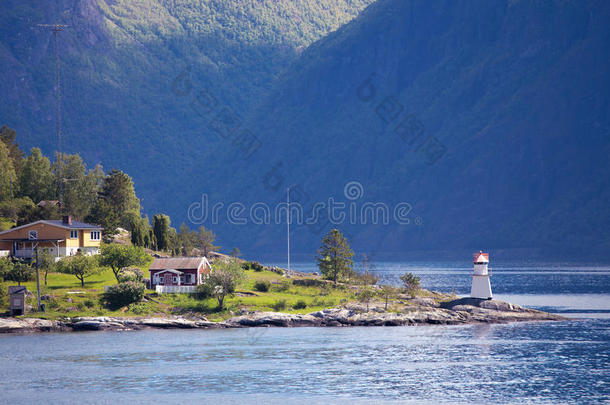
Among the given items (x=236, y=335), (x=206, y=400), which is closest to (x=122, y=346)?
(x=236, y=335)

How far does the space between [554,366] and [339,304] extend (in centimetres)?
3835

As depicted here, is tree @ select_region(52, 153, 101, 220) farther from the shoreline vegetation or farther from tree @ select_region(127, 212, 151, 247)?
the shoreline vegetation

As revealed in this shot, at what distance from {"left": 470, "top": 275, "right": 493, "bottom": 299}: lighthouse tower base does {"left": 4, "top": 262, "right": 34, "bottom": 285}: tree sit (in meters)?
59.1

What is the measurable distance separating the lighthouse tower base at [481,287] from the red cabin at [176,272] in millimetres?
36689

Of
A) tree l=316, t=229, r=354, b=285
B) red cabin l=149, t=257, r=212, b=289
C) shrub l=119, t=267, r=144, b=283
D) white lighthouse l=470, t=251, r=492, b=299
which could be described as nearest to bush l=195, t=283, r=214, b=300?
red cabin l=149, t=257, r=212, b=289

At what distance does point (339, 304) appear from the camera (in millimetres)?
118500

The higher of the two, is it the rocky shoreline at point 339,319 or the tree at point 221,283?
the tree at point 221,283

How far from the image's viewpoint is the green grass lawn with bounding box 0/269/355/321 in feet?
360

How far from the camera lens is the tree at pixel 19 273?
118 m

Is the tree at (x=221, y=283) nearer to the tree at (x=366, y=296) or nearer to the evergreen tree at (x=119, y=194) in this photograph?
the tree at (x=366, y=296)

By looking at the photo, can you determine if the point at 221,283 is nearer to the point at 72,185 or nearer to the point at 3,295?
the point at 3,295

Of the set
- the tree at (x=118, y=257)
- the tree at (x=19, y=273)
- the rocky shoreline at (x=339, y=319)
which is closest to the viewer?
the rocky shoreline at (x=339, y=319)

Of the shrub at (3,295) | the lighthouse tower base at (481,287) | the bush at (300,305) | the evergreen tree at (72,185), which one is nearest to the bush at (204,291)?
the bush at (300,305)

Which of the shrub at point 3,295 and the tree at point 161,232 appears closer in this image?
the shrub at point 3,295
